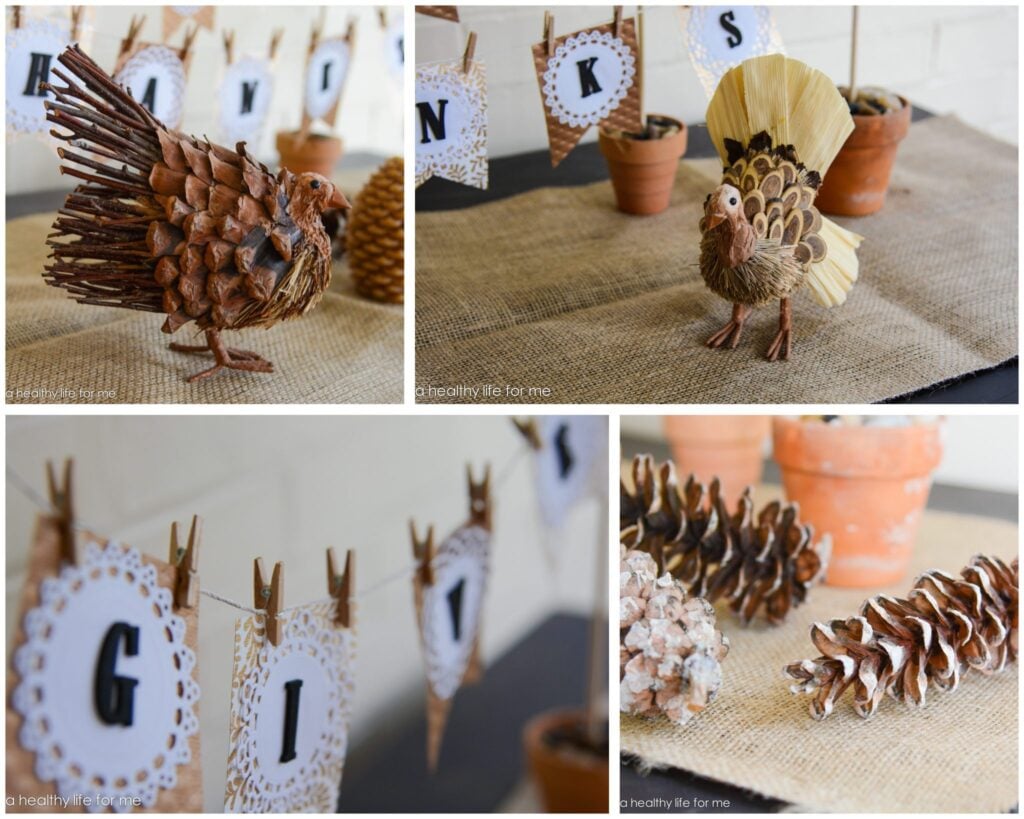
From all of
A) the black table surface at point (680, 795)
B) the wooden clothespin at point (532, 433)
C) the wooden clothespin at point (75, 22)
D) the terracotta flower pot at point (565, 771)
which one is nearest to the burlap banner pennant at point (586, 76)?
the wooden clothespin at point (532, 433)

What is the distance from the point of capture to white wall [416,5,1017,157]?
0.75m

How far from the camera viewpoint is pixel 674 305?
71 cm

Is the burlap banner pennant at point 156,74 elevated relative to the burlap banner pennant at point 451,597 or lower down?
elevated

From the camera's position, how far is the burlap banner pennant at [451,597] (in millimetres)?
604

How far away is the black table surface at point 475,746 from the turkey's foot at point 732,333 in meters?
0.51

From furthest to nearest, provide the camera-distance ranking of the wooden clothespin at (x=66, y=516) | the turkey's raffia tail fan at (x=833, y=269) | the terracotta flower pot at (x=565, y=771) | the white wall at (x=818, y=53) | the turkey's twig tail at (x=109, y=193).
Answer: the terracotta flower pot at (x=565, y=771) < the white wall at (x=818, y=53) < the turkey's raffia tail fan at (x=833, y=269) < the turkey's twig tail at (x=109, y=193) < the wooden clothespin at (x=66, y=516)

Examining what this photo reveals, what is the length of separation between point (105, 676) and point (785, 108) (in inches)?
18.9

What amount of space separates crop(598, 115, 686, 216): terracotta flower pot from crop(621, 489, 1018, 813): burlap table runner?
A: 38 centimetres

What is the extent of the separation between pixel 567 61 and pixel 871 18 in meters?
0.57

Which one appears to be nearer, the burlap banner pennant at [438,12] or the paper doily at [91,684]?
the paper doily at [91,684]

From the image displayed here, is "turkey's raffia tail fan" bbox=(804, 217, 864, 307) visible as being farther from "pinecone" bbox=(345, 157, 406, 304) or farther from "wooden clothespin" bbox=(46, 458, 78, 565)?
"wooden clothespin" bbox=(46, 458, 78, 565)

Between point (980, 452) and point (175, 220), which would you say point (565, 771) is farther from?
point (175, 220)

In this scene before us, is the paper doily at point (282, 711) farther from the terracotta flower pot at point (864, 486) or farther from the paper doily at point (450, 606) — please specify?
the terracotta flower pot at point (864, 486)

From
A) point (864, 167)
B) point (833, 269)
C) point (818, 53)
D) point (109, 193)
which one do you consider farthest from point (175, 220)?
point (818, 53)
